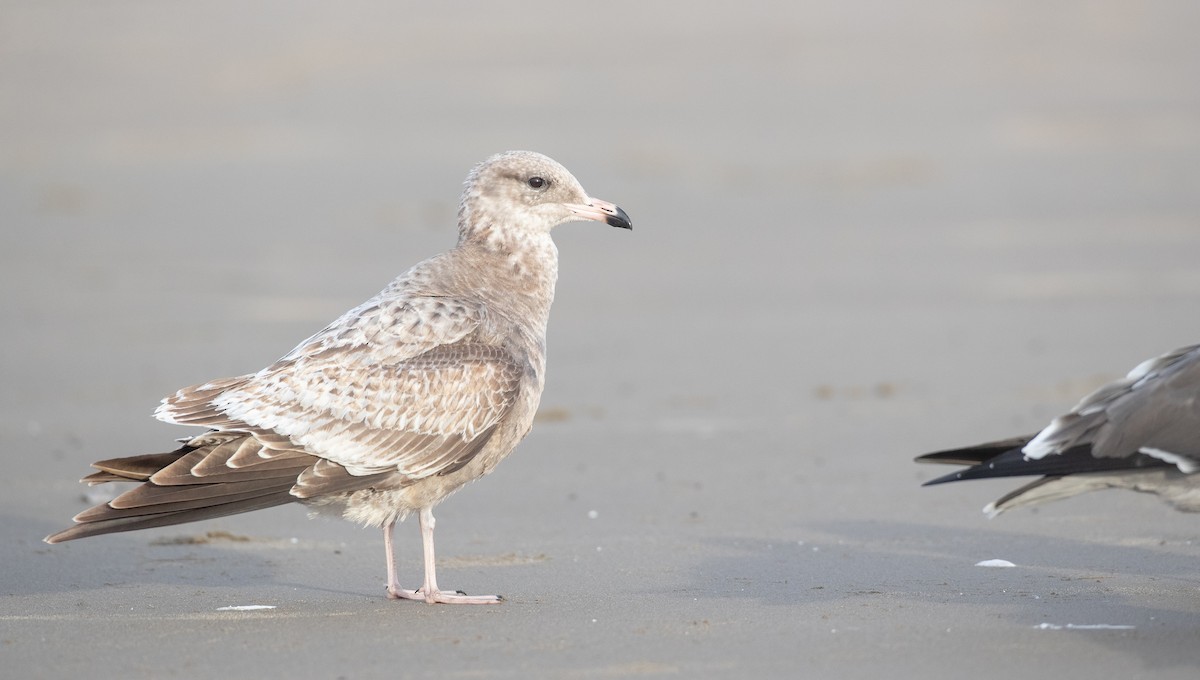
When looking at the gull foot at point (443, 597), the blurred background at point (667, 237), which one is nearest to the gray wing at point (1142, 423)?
the blurred background at point (667, 237)

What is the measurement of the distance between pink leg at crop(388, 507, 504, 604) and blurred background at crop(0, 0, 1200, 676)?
37 centimetres

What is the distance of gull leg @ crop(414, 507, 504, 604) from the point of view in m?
6.24

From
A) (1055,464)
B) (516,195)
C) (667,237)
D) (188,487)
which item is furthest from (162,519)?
(667,237)

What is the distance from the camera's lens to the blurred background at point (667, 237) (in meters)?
7.65

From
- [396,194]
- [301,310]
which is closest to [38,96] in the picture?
[396,194]

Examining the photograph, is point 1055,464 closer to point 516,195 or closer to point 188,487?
point 516,195

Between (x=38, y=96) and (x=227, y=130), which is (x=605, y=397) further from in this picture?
(x=38, y=96)

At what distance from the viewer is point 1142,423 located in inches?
228

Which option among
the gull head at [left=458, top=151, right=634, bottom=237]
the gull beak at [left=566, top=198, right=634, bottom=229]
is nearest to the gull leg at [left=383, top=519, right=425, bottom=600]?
the gull head at [left=458, top=151, right=634, bottom=237]

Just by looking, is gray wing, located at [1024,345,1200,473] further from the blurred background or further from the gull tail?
the blurred background

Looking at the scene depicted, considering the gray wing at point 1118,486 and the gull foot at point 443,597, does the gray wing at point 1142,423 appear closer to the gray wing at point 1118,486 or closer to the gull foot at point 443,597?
the gray wing at point 1118,486

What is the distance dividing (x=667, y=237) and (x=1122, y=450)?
8853 mm

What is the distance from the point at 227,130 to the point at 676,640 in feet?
50.4

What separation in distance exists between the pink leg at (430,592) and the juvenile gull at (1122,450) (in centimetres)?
168
